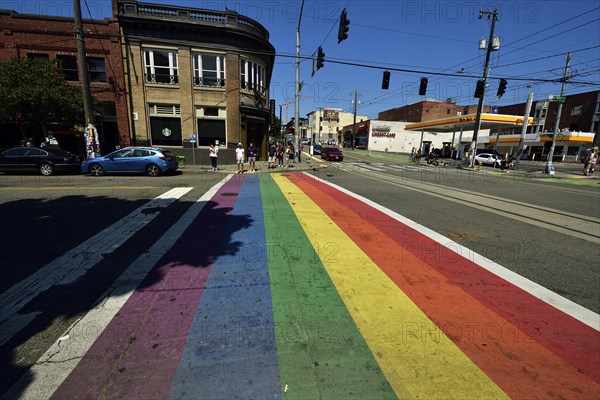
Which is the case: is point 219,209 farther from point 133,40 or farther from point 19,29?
point 19,29

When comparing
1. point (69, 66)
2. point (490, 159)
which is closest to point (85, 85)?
point (69, 66)

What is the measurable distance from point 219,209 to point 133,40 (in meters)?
19.8

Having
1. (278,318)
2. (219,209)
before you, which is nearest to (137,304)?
(278,318)

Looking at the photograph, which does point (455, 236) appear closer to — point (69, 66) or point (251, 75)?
point (251, 75)

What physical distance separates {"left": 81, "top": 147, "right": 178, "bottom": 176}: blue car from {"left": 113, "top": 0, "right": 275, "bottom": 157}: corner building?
8.12 meters

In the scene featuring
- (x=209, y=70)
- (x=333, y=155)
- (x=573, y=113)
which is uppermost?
(x=573, y=113)

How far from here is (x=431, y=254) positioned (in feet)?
16.5

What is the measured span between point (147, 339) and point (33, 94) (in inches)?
727

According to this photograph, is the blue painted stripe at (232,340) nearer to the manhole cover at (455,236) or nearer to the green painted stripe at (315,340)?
the green painted stripe at (315,340)

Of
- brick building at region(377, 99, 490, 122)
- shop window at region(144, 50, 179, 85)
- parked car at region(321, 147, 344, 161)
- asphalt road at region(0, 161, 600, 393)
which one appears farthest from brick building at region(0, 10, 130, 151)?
brick building at region(377, 99, 490, 122)

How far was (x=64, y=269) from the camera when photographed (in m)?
4.01

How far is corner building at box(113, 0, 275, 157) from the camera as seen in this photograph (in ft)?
66.8

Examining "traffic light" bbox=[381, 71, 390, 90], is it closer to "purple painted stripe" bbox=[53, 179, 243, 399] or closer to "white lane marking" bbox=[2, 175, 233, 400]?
"purple painted stripe" bbox=[53, 179, 243, 399]

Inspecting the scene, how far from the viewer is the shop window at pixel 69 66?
1989 cm
